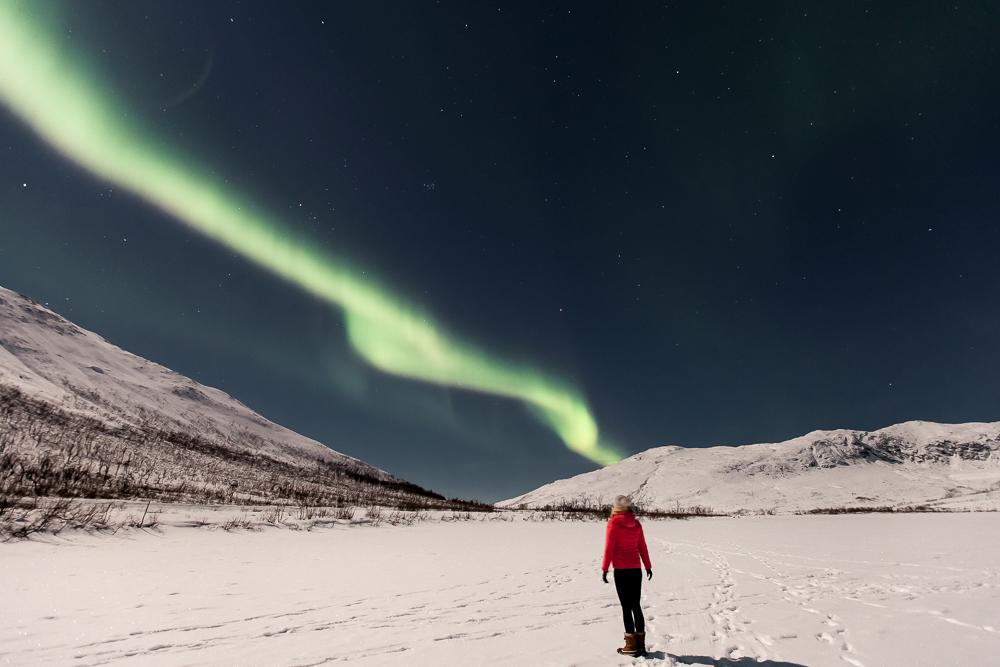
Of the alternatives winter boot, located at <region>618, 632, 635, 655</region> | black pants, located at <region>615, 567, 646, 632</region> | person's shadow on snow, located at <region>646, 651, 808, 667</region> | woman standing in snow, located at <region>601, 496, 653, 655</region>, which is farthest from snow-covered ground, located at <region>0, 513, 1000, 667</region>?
woman standing in snow, located at <region>601, 496, 653, 655</region>

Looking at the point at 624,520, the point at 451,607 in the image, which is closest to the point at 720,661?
the point at 624,520

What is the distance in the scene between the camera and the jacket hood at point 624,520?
6.52 m

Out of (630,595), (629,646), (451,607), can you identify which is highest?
(630,595)

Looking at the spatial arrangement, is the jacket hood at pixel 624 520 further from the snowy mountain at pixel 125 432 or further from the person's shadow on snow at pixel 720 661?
the snowy mountain at pixel 125 432

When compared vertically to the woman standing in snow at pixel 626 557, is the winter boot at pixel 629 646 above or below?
below

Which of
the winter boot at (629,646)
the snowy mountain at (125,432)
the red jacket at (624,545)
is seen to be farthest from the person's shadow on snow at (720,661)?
the snowy mountain at (125,432)

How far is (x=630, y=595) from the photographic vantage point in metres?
6.12

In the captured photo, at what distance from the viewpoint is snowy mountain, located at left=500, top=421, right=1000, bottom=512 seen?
124 meters

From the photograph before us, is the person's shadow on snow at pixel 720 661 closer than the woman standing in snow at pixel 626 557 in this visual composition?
Yes

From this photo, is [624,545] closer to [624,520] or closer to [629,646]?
[624,520]

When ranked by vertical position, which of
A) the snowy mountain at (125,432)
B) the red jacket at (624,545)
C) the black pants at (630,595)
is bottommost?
the black pants at (630,595)

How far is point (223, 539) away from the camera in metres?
15.3

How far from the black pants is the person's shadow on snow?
0.36m

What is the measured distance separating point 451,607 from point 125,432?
50753 mm
